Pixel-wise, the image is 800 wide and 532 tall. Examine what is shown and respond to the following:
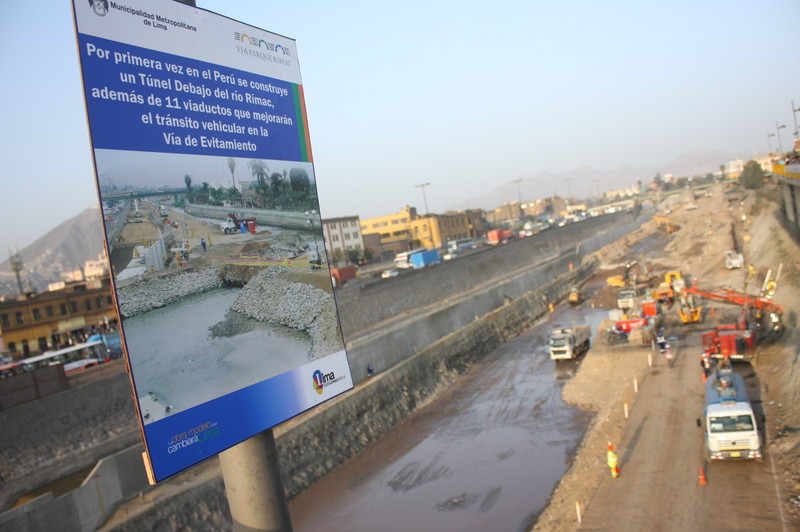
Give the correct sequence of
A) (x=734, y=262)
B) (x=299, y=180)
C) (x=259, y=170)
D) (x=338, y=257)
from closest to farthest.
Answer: (x=259, y=170)
(x=299, y=180)
(x=734, y=262)
(x=338, y=257)

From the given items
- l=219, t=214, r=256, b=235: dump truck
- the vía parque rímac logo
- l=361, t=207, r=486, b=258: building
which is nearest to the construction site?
l=219, t=214, r=256, b=235: dump truck

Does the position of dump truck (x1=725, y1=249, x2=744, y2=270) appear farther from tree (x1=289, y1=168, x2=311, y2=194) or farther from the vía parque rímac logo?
the vía parque rímac logo

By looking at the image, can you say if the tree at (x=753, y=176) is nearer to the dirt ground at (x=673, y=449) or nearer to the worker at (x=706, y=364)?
the dirt ground at (x=673, y=449)

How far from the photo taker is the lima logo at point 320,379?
7.41 meters

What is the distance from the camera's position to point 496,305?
47.4 meters

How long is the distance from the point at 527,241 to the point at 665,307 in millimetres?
42012

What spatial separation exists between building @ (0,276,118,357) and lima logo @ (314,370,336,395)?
42.5 meters

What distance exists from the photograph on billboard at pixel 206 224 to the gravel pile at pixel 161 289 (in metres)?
0.01

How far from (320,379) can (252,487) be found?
1545 millimetres

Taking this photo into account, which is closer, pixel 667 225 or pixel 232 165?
pixel 232 165

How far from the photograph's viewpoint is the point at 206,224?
21.2 feet

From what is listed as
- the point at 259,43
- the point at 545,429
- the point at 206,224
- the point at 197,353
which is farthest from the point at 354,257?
the point at 197,353

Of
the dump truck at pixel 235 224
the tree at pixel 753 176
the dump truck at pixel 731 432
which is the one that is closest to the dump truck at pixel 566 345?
the dump truck at pixel 731 432

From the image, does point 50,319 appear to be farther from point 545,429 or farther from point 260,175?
point 260,175
